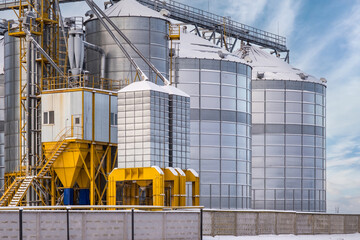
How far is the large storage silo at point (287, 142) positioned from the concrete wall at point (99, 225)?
37.9m

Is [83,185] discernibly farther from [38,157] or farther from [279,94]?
[279,94]

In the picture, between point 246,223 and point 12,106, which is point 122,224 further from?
point 12,106

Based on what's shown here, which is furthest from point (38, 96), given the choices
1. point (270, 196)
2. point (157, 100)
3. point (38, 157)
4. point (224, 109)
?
point (270, 196)

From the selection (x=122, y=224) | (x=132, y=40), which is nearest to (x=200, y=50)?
(x=132, y=40)

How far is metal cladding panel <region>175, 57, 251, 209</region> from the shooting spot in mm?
60562

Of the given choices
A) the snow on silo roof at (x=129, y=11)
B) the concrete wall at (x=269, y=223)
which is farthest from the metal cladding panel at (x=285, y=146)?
the snow on silo roof at (x=129, y=11)

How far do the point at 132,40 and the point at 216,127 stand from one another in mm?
11570

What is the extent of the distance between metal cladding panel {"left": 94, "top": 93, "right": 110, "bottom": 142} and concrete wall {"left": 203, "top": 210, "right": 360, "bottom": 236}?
454 inches

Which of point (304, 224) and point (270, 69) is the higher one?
point (270, 69)

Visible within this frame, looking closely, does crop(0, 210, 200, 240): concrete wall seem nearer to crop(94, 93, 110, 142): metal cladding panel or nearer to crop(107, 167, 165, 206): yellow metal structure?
crop(107, 167, 165, 206): yellow metal structure

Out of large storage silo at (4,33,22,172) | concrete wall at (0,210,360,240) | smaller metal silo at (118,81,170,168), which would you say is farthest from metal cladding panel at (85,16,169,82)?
concrete wall at (0,210,360,240)

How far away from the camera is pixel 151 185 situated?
1866 inches

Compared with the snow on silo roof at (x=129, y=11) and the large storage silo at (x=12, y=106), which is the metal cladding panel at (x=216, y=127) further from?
the large storage silo at (x=12, y=106)

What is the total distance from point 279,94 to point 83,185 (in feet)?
101
